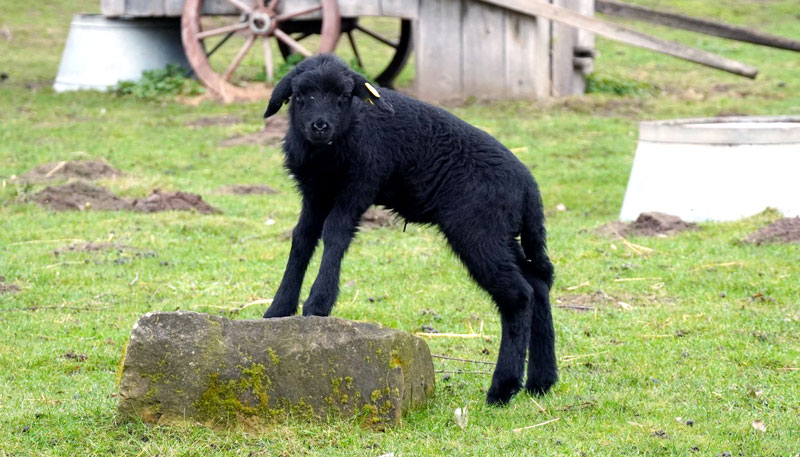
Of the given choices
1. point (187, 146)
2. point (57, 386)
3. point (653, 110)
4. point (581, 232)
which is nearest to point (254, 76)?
point (187, 146)

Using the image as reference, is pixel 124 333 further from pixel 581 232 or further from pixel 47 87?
pixel 47 87

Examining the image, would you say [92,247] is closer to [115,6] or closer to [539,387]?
[539,387]

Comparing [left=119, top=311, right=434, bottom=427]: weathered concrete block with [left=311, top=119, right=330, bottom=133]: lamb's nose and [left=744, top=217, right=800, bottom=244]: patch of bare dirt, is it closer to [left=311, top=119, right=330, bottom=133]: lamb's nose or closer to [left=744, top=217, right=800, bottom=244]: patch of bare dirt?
[left=311, top=119, right=330, bottom=133]: lamb's nose

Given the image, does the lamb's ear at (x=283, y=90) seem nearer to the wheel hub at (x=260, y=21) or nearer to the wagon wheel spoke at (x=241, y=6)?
the wheel hub at (x=260, y=21)

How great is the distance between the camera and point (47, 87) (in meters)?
19.9

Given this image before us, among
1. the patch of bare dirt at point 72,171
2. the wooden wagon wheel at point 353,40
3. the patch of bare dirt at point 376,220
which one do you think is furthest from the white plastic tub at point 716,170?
the wooden wagon wheel at point 353,40

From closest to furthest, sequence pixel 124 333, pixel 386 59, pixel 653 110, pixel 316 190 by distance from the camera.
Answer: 1. pixel 316 190
2. pixel 124 333
3. pixel 653 110
4. pixel 386 59

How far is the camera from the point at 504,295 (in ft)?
20.5

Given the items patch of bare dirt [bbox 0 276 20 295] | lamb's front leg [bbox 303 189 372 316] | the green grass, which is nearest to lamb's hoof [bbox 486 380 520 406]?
the green grass

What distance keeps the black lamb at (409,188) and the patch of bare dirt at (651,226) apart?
16.5 feet

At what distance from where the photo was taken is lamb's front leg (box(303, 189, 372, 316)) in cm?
596

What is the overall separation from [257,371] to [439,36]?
13325mm

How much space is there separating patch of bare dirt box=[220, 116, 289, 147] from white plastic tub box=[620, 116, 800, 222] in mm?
6048

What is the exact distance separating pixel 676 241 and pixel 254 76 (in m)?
12.0
